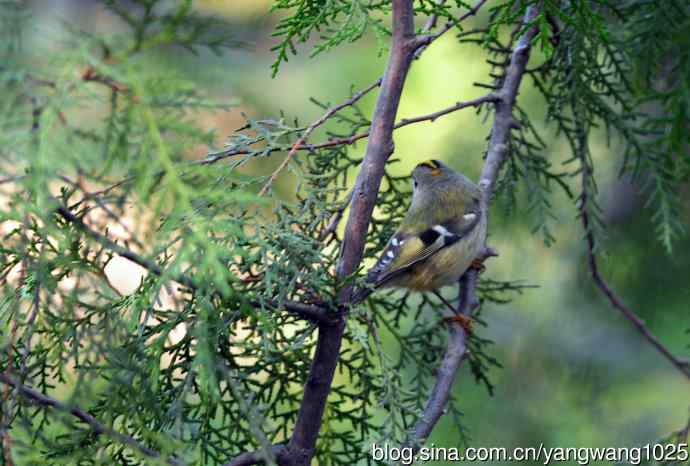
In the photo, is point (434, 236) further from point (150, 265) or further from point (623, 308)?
point (150, 265)

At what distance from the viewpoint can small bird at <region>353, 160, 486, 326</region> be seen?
2.74 m

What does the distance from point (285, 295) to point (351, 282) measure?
15 cm

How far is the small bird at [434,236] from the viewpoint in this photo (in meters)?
2.74

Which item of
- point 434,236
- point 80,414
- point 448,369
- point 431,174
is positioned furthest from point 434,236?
point 80,414

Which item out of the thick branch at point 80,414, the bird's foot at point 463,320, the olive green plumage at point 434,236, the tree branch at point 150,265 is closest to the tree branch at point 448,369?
the bird's foot at point 463,320

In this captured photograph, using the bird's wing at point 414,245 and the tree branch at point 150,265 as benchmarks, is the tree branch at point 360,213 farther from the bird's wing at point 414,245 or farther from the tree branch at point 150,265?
the bird's wing at point 414,245

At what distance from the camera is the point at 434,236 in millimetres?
3041

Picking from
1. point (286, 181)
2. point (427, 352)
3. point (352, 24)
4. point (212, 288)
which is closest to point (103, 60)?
→ point (212, 288)

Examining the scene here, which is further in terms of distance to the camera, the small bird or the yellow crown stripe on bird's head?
the yellow crown stripe on bird's head

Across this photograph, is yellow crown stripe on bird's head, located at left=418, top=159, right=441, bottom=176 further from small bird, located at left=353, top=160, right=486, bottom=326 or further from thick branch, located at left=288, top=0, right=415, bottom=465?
thick branch, located at left=288, top=0, right=415, bottom=465

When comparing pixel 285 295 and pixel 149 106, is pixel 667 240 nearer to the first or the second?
pixel 285 295

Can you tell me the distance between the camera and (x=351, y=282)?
156 cm

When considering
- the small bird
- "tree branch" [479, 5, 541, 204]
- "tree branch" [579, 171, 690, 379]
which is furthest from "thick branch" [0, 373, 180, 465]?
"tree branch" [579, 171, 690, 379]

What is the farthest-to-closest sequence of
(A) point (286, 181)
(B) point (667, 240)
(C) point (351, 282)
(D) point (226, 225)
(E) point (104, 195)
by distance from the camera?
(A) point (286, 181) → (B) point (667, 240) → (C) point (351, 282) → (E) point (104, 195) → (D) point (226, 225)
